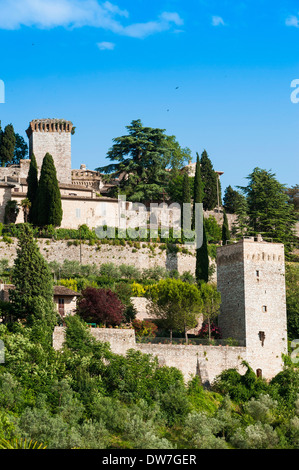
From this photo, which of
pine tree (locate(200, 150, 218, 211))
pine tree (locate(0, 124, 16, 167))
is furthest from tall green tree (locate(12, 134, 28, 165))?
pine tree (locate(200, 150, 218, 211))

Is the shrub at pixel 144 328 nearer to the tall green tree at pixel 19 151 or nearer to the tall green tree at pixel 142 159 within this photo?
the tall green tree at pixel 142 159

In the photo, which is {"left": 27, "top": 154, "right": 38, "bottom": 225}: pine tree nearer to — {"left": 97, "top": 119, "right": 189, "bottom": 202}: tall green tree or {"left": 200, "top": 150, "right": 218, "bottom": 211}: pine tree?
{"left": 97, "top": 119, "right": 189, "bottom": 202}: tall green tree

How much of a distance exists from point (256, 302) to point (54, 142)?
33523 millimetres

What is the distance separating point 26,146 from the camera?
9000cm

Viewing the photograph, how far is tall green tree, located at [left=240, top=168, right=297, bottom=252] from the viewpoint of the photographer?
68.7 m

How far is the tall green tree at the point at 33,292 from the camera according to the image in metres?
45.0

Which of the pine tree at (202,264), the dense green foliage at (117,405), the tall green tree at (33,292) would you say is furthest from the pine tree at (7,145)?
the dense green foliage at (117,405)

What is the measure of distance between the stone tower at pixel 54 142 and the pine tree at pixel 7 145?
6504mm

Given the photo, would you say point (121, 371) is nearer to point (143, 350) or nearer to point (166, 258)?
point (143, 350)

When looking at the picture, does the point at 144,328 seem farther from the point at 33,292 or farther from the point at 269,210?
the point at 269,210

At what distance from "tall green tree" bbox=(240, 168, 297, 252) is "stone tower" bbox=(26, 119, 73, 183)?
1607 centimetres

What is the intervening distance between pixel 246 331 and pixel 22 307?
12612 millimetres

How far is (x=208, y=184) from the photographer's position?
81188mm
